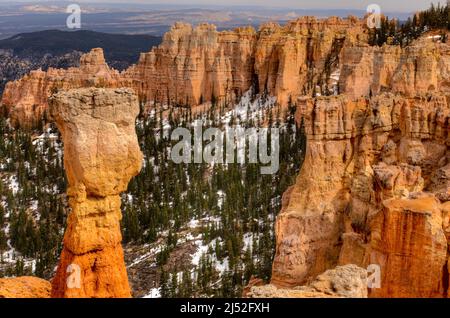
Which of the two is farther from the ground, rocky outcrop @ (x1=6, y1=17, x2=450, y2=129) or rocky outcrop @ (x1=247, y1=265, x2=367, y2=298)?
rocky outcrop @ (x1=6, y1=17, x2=450, y2=129)

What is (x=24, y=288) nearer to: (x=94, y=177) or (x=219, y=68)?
(x=94, y=177)

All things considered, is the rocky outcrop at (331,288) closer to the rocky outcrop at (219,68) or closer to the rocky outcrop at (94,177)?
the rocky outcrop at (94,177)

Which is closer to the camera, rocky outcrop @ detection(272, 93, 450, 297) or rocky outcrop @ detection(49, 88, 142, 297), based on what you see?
rocky outcrop @ detection(49, 88, 142, 297)

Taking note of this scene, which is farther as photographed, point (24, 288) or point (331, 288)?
point (24, 288)

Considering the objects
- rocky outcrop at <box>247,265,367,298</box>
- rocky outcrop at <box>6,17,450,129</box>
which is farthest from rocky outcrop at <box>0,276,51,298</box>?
rocky outcrop at <box>6,17,450,129</box>

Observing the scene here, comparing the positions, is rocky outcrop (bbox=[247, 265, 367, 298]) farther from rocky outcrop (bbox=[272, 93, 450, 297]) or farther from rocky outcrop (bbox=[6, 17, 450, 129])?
rocky outcrop (bbox=[6, 17, 450, 129])

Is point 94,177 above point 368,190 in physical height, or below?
above

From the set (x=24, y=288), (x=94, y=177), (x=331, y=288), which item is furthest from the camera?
(x=24, y=288)

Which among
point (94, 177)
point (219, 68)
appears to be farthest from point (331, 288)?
point (219, 68)

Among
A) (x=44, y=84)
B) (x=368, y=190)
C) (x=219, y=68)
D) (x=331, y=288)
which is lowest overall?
(x=331, y=288)
